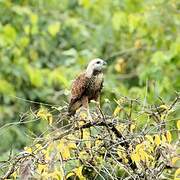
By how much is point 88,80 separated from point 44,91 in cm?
493

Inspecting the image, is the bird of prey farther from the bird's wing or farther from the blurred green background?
the blurred green background

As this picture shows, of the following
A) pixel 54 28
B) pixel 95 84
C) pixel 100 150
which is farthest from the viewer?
pixel 54 28

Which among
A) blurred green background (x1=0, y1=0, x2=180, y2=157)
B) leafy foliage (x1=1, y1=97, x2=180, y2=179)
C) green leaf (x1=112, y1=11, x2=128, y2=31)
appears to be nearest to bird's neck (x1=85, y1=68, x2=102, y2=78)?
leafy foliage (x1=1, y1=97, x2=180, y2=179)

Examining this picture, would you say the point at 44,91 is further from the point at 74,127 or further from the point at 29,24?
the point at 74,127

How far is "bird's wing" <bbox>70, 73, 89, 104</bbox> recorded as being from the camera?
16.4ft

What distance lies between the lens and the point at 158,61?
816 cm

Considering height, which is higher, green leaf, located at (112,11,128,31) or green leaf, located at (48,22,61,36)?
green leaf, located at (48,22,61,36)

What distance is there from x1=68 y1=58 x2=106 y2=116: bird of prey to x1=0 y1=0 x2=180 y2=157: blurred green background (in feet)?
9.24

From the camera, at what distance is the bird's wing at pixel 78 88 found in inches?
196

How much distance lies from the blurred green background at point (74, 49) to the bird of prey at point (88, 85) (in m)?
2.82

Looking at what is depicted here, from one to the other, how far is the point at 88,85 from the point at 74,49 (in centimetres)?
472

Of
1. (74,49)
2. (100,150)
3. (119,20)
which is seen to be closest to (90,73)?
(100,150)

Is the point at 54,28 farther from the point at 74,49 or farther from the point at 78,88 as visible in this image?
the point at 78,88

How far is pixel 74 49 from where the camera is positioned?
9.73 m
